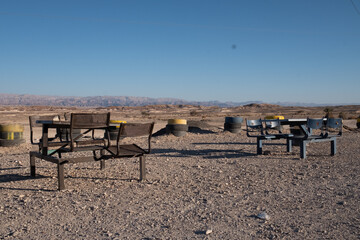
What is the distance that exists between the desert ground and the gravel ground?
0.01 metres

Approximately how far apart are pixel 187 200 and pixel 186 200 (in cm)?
1

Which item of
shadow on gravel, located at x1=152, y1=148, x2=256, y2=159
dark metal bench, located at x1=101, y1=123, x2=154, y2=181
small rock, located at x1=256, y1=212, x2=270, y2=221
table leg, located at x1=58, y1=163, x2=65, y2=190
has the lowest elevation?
shadow on gravel, located at x1=152, y1=148, x2=256, y2=159

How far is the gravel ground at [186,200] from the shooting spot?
12.2ft

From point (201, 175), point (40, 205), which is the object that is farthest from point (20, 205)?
point (201, 175)

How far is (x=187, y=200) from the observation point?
4.84m

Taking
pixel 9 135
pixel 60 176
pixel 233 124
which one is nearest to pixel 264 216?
pixel 60 176

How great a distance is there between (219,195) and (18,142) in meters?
8.14

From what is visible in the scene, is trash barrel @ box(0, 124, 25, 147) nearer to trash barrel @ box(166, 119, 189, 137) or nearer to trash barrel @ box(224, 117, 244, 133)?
trash barrel @ box(166, 119, 189, 137)

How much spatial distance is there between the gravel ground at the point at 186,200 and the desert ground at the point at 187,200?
0.04 feet

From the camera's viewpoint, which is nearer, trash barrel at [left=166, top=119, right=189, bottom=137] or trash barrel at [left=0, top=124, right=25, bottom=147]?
trash barrel at [left=0, top=124, right=25, bottom=147]

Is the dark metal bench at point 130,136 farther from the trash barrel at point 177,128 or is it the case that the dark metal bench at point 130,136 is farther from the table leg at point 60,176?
the trash barrel at point 177,128

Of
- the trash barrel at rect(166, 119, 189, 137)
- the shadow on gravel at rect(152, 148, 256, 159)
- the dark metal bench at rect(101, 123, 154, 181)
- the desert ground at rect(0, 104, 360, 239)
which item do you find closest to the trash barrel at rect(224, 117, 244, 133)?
the trash barrel at rect(166, 119, 189, 137)

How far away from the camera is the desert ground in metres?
3.71

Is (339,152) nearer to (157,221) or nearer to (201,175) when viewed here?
(201,175)
